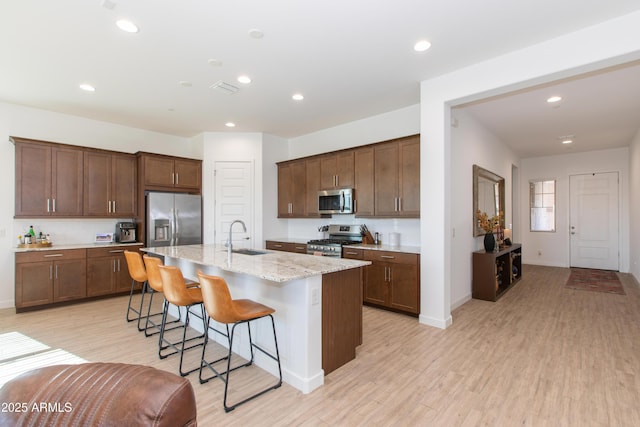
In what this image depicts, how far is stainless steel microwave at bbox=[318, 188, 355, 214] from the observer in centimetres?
484

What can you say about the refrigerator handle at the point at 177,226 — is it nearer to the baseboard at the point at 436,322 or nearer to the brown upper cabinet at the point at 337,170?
the brown upper cabinet at the point at 337,170

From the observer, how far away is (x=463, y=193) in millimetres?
Result: 4590

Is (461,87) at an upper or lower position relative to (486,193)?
upper

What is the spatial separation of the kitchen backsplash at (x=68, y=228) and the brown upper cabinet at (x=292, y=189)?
110 inches

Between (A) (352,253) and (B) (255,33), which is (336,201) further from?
(B) (255,33)

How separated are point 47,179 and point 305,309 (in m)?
4.66

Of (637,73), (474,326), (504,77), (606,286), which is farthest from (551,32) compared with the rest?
(606,286)

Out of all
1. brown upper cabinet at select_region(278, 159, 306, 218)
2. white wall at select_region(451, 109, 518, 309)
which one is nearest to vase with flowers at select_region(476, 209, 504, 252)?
white wall at select_region(451, 109, 518, 309)

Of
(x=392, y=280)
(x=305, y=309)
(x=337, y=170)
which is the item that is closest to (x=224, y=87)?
(x=337, y=170)

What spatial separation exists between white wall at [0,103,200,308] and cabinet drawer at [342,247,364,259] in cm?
412

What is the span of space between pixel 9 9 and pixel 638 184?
877 centimetres

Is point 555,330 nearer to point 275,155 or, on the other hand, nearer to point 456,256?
point 456,256

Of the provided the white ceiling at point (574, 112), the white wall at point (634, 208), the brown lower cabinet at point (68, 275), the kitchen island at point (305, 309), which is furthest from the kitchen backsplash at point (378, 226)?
the white wall at point (634, 208)

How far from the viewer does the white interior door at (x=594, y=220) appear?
22.9 ft
